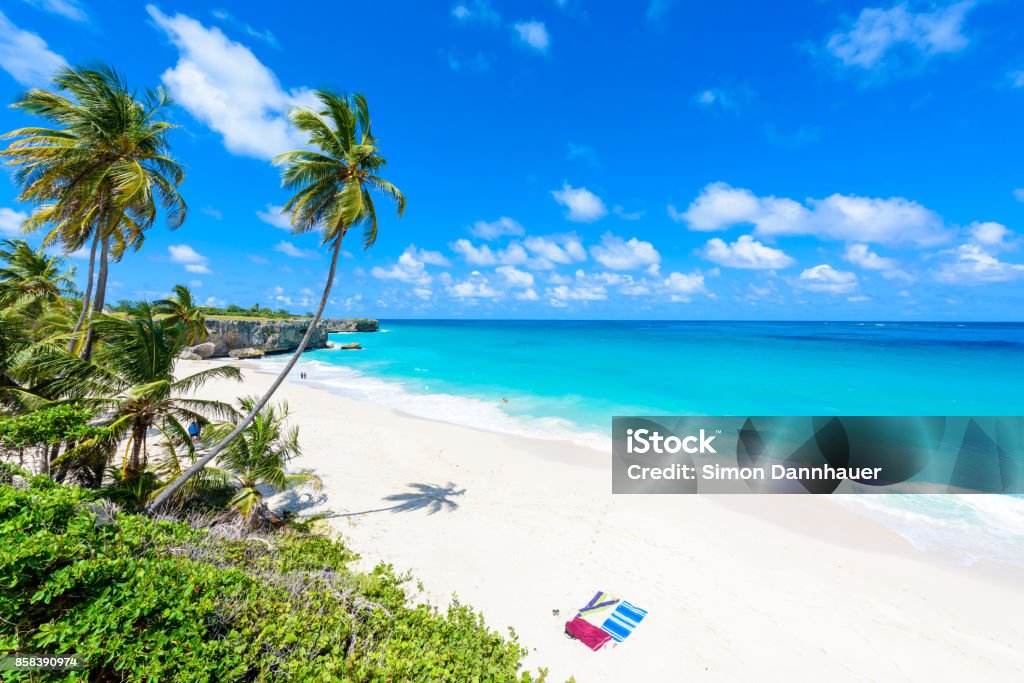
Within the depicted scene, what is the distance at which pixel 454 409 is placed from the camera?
24484 millimetres

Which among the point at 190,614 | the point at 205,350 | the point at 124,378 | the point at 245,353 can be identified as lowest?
the point at 245,353

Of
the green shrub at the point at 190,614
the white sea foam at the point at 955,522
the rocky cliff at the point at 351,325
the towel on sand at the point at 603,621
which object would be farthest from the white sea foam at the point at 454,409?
the rocky cliff at the point at 351,325

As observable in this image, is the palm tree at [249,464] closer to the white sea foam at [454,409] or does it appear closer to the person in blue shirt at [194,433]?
the person in blue shirt at [194,433]

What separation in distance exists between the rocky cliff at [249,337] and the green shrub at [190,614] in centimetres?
4290

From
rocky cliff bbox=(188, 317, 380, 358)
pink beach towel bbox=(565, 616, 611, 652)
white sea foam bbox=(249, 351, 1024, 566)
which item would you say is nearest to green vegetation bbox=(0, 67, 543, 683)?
pink beach towel bbox=(565, 616, 611, 652)

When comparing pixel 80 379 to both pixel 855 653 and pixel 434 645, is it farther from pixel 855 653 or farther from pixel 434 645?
pixel 855 653

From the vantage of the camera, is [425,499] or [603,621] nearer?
[603,621]

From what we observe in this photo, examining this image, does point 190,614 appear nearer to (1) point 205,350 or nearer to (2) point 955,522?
(2) point 955,522

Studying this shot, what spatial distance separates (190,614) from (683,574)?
28.2ft

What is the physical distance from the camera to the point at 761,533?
10.5 m

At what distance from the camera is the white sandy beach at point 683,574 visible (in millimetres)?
6438

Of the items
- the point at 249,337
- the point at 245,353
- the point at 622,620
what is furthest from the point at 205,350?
the point at 622,620

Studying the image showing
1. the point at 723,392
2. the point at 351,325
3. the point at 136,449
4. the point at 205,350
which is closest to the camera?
the point at 136,449

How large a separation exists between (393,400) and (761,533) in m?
21.6
